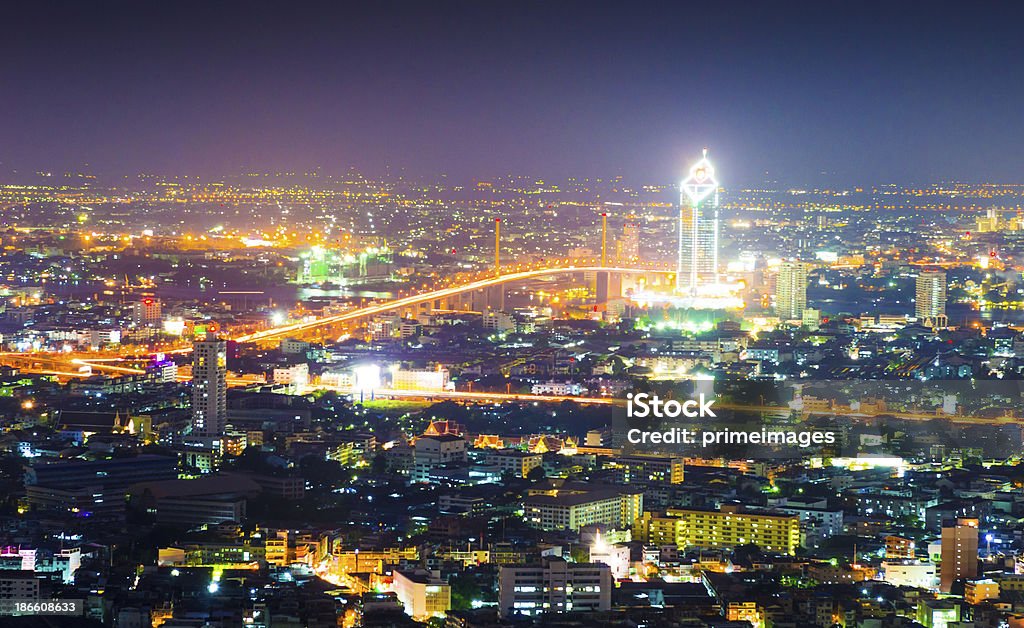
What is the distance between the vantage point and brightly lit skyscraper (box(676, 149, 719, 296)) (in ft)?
84.6

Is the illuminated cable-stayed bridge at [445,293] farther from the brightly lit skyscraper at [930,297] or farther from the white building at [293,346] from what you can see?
the brightly lit skyscraper at [930,297]

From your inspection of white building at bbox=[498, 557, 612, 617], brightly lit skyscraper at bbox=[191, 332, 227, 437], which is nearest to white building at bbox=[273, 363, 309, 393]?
brightly lit skyscraper at bbox=[191, 332, 227, 437]

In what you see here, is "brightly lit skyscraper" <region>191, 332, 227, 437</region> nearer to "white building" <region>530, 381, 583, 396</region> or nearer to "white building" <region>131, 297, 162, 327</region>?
"white building" <region>530, 381, 583, 396</region>

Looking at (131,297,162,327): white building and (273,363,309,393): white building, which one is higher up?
(131,297,162,327): white building

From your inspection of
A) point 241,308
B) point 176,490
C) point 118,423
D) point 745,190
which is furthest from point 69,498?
point 745,190

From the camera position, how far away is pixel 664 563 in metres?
10.5

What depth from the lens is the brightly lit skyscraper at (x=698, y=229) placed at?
25781 millimetres

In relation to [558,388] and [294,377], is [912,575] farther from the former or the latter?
[294,377]

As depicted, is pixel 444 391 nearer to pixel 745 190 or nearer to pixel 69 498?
pixel 69 498

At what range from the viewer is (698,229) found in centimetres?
2638

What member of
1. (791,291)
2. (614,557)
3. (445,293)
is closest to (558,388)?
(791,291)

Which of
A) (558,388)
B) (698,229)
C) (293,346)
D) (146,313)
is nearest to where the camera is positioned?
(558,388)

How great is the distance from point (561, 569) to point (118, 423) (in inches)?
246

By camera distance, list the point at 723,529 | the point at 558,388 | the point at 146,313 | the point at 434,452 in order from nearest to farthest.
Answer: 1. the point at 723,529
2. the point at 434,452
3. the point at 558,388
4. the point at 146,313
